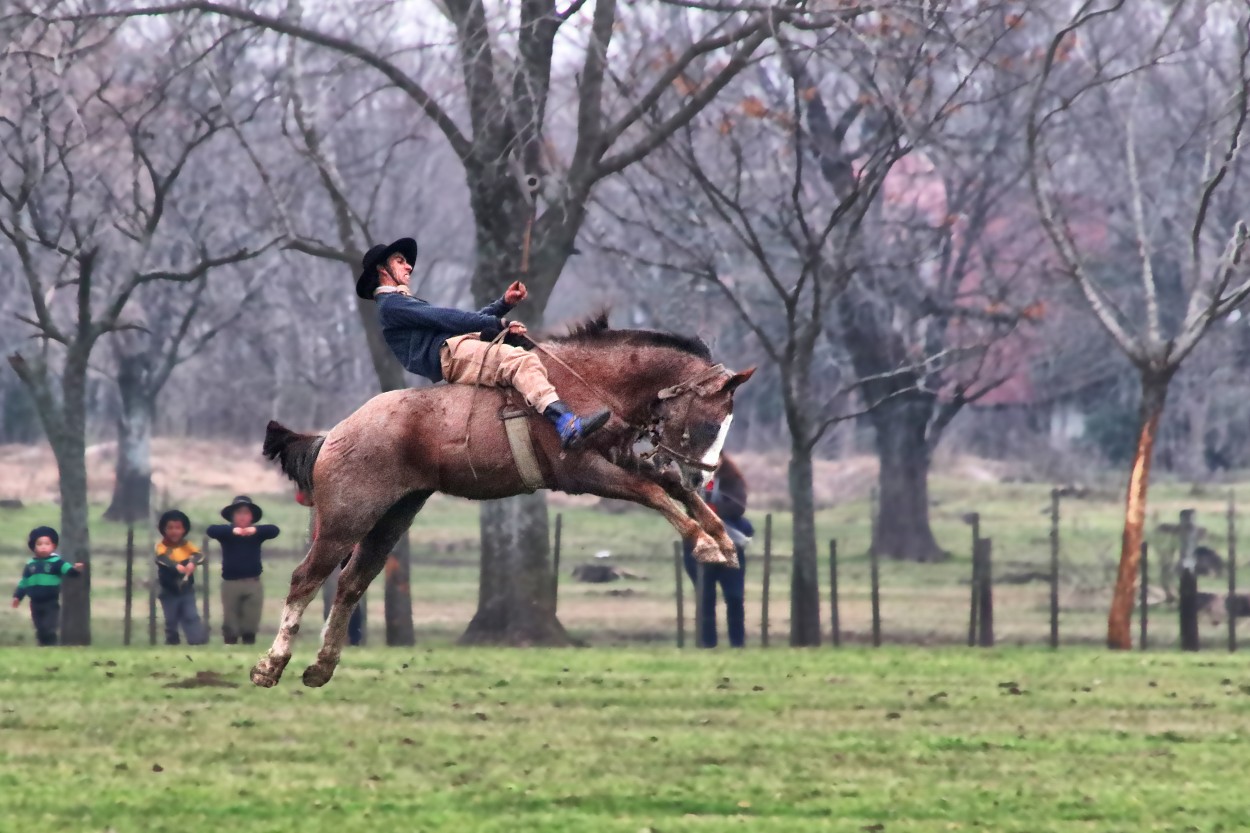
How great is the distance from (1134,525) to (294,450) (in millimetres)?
16102

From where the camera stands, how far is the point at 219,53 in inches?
974

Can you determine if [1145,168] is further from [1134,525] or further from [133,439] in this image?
[133,439]

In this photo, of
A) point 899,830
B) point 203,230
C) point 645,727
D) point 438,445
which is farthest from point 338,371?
point 438,445

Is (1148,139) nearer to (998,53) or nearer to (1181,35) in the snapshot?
(998,53)

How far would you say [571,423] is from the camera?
294 inches

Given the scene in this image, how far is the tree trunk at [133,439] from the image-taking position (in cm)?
4622

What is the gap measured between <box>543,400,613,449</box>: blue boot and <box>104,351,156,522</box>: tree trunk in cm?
3954

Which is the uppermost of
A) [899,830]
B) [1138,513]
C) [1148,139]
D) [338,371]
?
[1148,139]

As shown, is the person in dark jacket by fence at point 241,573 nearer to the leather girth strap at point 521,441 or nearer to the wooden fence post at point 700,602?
the wooden fence post at point 700,602

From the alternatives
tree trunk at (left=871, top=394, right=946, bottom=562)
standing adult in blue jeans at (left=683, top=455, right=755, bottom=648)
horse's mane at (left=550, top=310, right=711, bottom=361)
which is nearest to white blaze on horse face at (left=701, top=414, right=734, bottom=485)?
horse's mane at (left=550, top=310, right=711, bottom=361)

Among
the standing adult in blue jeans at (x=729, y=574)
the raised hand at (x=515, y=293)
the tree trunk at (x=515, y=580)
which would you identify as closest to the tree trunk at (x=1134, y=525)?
the standing adult in blue jeans at (x=729, y=574)

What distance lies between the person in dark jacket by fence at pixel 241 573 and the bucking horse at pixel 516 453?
11511 millimetres

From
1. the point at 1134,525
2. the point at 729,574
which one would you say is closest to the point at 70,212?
the point at 729,574

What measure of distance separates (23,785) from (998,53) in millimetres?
17888
